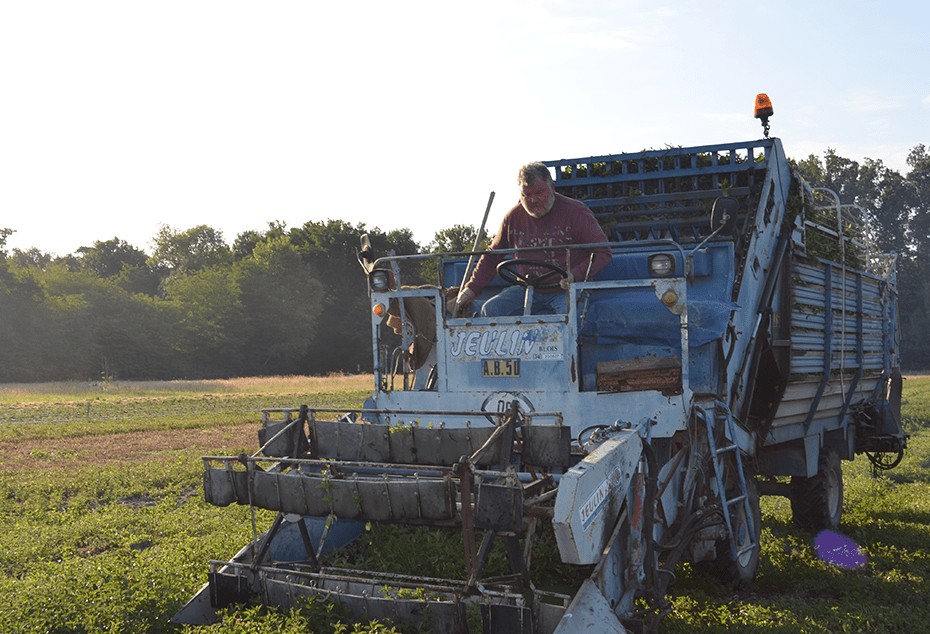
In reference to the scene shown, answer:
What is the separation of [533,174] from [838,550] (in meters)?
4.68

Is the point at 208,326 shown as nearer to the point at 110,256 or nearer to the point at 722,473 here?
the point at 110,256

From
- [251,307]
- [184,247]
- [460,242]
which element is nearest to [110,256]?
[184,247]

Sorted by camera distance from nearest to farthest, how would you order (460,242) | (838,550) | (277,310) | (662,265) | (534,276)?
(662,265)
(534,276)
(838,550)
(460,242)
(277,310)

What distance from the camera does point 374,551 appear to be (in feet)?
22.5

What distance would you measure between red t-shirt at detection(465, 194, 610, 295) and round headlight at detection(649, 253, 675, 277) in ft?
2.58

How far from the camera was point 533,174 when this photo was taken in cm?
784

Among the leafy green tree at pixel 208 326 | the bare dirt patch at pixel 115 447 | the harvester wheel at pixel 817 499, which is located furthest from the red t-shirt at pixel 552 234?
the leafy green tree at pixel 208 326

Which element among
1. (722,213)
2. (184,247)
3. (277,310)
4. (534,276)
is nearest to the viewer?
(722,213)

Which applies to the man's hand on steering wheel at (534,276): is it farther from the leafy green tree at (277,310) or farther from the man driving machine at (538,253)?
the leafy green tree at (277,310)

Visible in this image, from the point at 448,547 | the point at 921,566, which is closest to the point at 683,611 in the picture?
the point at 448,547

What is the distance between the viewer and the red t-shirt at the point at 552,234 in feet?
25.6

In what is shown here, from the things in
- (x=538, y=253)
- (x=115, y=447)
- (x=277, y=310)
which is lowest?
(x=115, y=447)

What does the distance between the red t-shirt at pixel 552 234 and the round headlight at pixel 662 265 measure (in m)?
0.79

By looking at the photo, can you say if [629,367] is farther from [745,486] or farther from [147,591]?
[147,591]
